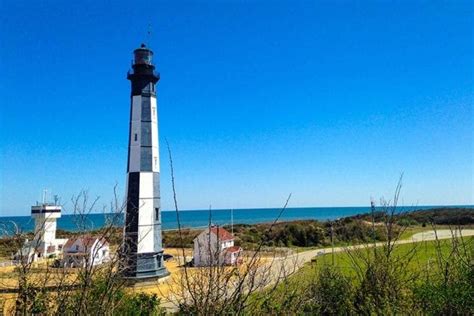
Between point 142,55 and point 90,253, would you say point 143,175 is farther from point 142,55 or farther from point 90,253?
point 90,253

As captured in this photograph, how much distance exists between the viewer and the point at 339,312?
330 inches

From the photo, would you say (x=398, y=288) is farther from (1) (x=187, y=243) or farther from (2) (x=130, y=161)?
(1) (x=187, y=243)

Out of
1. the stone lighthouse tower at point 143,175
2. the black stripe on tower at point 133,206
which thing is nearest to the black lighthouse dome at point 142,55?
the stone lighthouse tower at point 143,175

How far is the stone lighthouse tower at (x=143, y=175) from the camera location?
17.8 m

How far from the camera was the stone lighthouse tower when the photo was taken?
58.4ft

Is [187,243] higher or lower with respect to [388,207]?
lower

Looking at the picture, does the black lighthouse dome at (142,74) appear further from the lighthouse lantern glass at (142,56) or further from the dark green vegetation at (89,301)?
the dark green vegetation at (89,301)

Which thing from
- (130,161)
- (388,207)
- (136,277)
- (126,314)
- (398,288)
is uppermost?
(130,161)

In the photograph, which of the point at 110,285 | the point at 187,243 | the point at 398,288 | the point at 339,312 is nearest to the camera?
the point at 110,285

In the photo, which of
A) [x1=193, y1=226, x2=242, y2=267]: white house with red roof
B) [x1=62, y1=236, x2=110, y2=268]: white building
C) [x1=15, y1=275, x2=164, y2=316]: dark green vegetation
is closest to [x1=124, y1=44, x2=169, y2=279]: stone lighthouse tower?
[x1=193, y1=226, x2=242, y2=267]: white house with red roof

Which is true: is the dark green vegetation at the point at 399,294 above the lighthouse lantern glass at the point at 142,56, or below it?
below

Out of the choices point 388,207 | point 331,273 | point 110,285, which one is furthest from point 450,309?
point 110,285

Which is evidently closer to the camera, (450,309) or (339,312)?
(450,309)

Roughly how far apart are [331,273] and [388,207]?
3609mm
